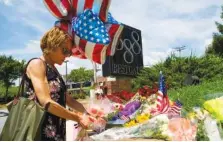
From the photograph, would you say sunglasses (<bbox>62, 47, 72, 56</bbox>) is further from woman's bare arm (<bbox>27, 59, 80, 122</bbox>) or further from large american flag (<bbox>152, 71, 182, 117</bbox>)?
large american flag (<bbox>152, 71, 182, 117</bbox>)

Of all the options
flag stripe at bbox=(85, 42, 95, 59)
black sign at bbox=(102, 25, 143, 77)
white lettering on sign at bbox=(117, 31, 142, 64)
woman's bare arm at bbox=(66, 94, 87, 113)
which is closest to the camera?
woman's bare arm at bbox=(66, 94, 87, 113)

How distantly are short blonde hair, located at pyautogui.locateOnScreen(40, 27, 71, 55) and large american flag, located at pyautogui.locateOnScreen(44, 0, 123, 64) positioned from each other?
143cm

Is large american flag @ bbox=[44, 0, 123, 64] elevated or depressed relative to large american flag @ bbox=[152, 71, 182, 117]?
elevated

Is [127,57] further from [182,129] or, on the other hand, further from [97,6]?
[182,129]

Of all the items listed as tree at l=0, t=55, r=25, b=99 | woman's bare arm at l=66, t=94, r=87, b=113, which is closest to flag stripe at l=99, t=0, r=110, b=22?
woman's bare arm at l=66, t=94, r=87, b=113

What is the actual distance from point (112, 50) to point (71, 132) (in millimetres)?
1048

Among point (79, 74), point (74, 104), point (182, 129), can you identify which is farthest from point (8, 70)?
point (74, 104)

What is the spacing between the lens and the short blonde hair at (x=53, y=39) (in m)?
2.17

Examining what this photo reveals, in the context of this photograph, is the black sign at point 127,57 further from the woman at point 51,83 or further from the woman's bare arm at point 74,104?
the woman at point 51,83

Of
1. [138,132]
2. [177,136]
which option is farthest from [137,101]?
[177,136]

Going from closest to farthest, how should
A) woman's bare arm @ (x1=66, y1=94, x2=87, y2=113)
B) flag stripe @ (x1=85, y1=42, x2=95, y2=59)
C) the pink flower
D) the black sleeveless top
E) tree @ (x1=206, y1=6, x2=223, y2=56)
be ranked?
the black sleeveless top, woman's bare arm @ (x1=66, y1=94, x2=87, y2=113), the pink flower, flag stripe @ (x1=85, y1=42, x2=95, y2=59), tree @ (x1=206, y1=6, x2=223, y2=56)

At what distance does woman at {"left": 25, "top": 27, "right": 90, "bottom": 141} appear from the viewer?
2039 mm

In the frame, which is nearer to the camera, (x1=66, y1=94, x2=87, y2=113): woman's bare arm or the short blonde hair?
the short blonde hair

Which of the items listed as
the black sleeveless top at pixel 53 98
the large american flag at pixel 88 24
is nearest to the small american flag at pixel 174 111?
the large american flag at pixel 88 24
